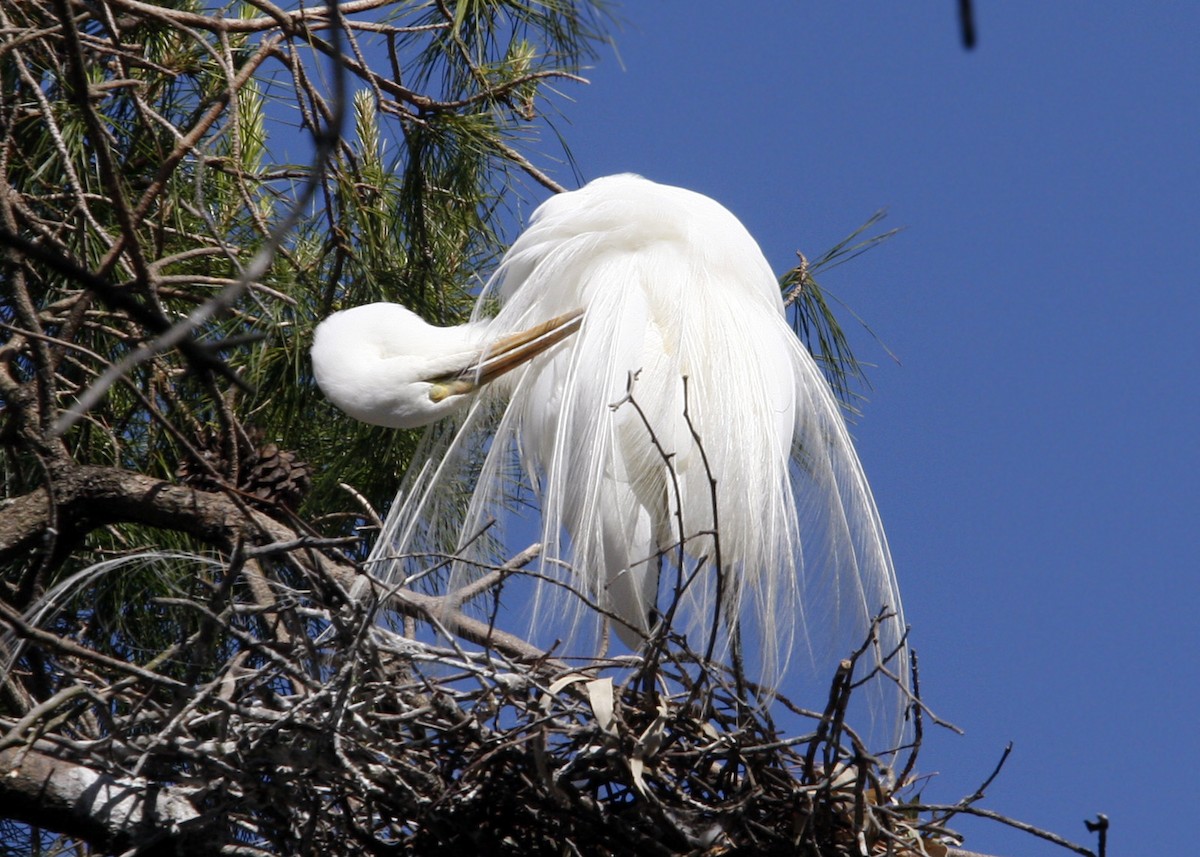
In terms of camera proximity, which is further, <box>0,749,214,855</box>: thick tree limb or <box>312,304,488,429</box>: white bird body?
<box>312,304,488,429</box>: white bird body

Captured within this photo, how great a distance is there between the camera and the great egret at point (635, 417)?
240 cm

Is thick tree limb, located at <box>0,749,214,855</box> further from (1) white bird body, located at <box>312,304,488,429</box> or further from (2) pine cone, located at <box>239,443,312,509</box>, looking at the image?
(1) white bird body, located at <box>312,304,488,429</box>

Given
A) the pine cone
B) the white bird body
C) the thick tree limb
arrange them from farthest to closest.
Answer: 1. the white bird body
2. the pine cone
3. the thick tree limb

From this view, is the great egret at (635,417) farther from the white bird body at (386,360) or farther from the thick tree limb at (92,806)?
the thick tree limb at (92,806)

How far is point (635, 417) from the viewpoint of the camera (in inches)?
96.7

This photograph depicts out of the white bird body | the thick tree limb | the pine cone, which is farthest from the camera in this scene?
the white bird body

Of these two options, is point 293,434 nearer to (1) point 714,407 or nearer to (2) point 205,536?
(2) point 205,536

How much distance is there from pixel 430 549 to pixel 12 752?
Answer: 1154 millimetres

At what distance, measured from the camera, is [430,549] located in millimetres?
2787

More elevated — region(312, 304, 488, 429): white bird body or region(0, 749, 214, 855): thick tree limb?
region(312, 304, 488, 429): white bird body

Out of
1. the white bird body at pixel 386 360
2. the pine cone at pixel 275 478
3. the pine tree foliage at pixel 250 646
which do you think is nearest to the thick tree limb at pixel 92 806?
the pine tree foliage at pixel 250 646

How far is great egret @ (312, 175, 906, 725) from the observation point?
2.40 metres

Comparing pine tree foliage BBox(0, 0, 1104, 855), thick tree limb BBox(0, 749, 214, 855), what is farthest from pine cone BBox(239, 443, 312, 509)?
thick tree limb BBox(0, 749, 214, 855)

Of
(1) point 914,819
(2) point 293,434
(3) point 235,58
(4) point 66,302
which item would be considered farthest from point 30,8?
(1) point 914,819
